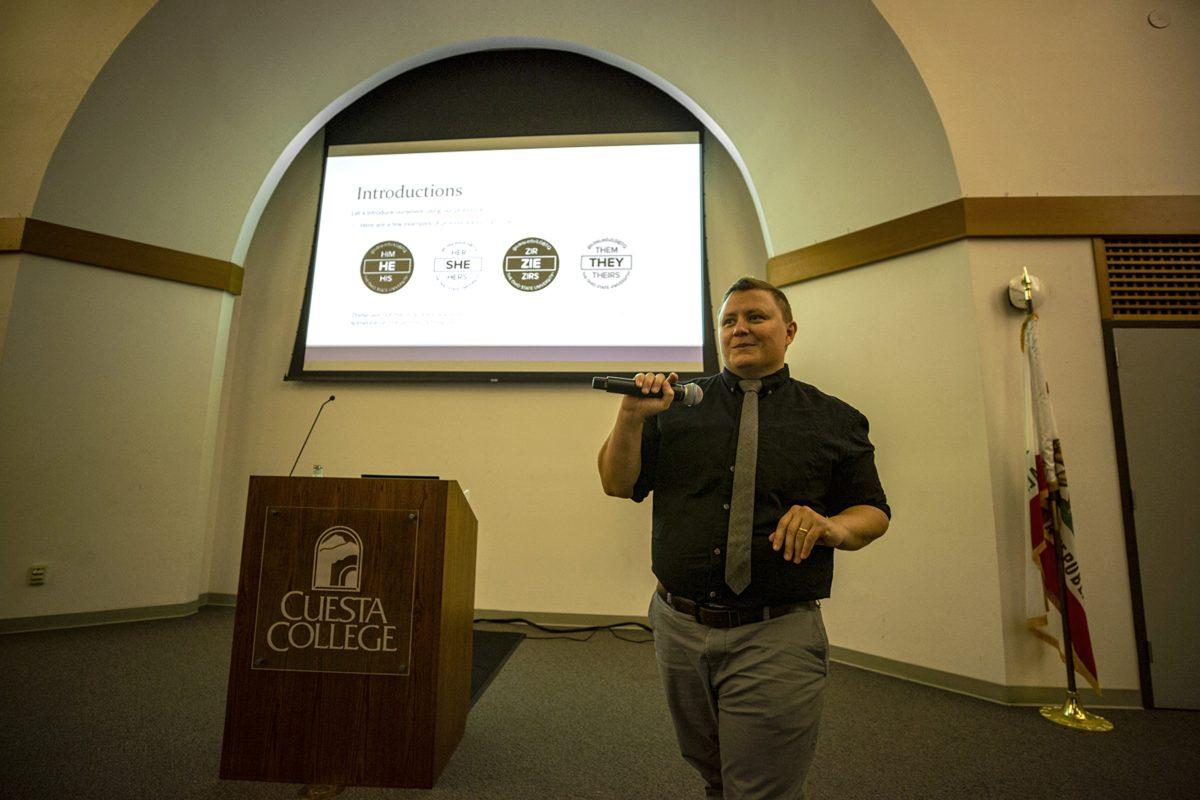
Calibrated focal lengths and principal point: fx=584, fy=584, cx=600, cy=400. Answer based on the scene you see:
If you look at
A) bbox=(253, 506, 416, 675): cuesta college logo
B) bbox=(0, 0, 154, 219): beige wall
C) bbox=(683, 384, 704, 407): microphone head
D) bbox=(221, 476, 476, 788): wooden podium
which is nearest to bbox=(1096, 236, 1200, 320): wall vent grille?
bbox=(683, 384, 704, 407): microphone head

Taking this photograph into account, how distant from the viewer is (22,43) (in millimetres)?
3578

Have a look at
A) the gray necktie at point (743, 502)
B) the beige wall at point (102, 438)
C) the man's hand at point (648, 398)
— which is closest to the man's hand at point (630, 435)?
the man's hand at point (648, 398)

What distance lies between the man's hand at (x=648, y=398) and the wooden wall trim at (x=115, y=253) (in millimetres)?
3789

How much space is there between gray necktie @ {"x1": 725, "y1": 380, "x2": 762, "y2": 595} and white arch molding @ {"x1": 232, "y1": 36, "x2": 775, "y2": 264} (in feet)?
9.08

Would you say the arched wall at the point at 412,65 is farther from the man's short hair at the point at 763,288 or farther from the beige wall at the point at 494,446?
the man's short hair at the point at 763,288

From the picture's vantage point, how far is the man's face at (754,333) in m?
1.35

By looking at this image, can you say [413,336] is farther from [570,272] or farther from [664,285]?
[664,285]

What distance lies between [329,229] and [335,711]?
324cm

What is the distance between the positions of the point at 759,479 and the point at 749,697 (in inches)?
17.1

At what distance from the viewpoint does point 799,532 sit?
3.55 ft

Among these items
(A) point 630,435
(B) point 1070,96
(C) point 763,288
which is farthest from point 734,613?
(B) point 1070,96

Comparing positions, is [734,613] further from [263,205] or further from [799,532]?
[263,205]

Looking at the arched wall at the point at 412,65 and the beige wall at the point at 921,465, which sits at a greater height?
the arched wall at the point at 412,65

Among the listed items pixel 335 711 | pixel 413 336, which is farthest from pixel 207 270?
pixel 335 711
